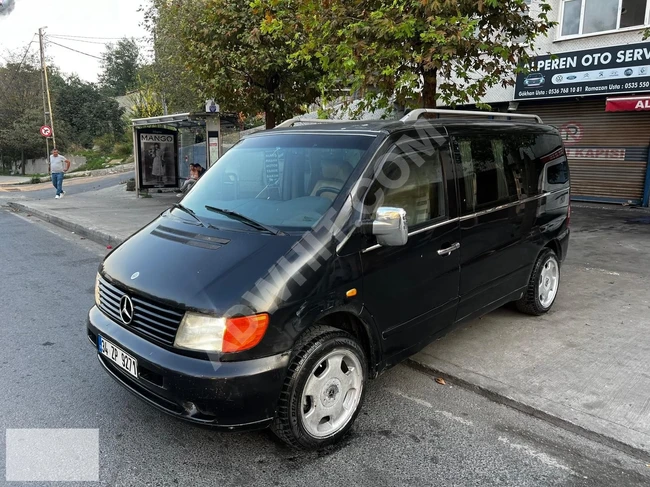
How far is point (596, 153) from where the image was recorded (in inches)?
519

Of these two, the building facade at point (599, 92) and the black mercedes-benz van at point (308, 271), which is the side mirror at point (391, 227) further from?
the building facade at point (599, 92)

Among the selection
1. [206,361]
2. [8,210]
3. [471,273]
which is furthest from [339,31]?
[8,210]

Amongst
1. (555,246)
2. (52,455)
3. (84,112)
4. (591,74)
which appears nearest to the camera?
(52,455)

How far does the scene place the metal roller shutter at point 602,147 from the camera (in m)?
12.4

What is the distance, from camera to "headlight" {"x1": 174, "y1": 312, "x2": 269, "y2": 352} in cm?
251

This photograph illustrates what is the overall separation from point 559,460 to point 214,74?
996 centimetres

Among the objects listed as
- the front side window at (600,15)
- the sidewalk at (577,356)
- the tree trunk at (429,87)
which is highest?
the front side window at (600,15)

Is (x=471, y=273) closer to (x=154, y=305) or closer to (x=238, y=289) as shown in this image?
(x=238, y=289)

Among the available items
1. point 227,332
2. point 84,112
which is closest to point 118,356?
point 227,332

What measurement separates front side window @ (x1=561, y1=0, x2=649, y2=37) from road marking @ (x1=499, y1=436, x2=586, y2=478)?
12.5 metres

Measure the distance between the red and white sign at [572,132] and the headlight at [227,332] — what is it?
44.3 feet

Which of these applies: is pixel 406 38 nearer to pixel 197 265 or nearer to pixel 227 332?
pixel 197 265

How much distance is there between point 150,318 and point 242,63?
8.30m

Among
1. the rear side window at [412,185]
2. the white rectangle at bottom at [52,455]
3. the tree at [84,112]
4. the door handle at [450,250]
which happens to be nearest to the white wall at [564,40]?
the rear side window at [412,185]
